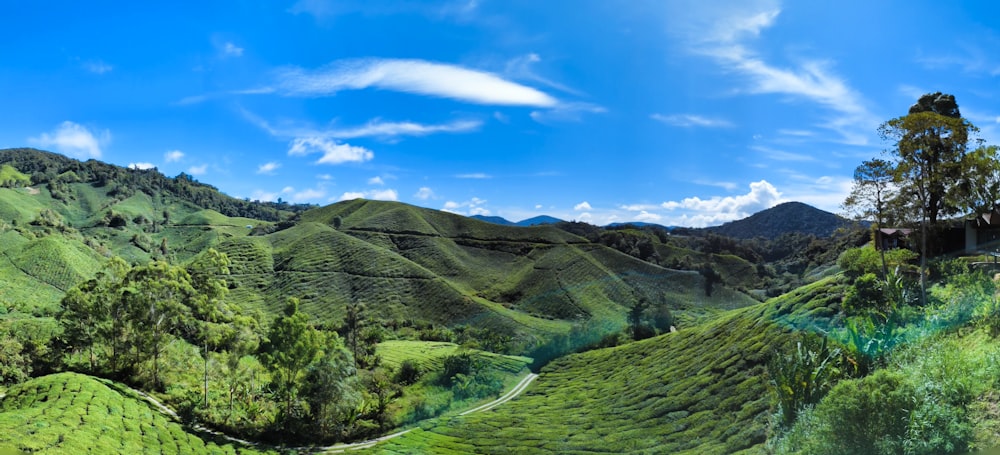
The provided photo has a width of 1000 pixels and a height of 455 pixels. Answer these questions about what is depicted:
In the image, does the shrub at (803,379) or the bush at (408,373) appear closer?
the shrub at (803,379)

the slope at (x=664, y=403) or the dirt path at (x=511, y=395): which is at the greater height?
the slope at (x=664, y=403)

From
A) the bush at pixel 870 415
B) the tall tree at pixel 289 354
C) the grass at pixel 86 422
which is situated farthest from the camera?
the tall tree at pixel 289 354

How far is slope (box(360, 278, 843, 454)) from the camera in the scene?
79.0 ft

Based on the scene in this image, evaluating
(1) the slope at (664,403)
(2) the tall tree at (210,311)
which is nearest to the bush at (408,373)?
(1) the slope at (664,403)

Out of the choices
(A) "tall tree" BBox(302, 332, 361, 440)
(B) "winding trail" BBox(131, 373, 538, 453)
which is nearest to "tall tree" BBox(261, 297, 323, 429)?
(A) "tall tree" BBox(302, 332, 361, 440)

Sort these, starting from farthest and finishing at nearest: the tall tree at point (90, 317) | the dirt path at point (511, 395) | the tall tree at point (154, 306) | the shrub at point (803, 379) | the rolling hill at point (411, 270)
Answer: the rolling hill at point (411, 270) < the dirt path at point (511, 395) < the tall tree at point (90, 317) < the tall tree at point (154, 306) < the shrub at point (803, 379)

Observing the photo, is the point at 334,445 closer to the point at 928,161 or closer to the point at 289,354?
Answer: the point at 289,354

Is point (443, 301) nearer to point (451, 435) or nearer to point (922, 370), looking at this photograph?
point (451, 435)

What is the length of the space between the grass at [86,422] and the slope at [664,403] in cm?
1357

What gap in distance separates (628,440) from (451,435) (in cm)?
1509

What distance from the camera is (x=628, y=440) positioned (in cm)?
2716

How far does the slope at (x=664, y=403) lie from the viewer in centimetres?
2408

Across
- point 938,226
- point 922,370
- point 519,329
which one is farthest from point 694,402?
point 519,329

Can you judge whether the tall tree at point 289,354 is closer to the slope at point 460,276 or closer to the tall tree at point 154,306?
the tall tree at point 154,306
